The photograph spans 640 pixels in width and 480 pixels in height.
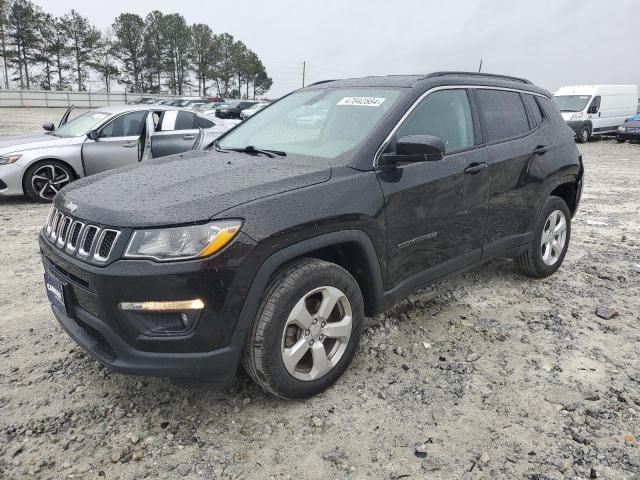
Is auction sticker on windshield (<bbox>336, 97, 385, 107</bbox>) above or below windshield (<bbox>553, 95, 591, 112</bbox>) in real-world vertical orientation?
below

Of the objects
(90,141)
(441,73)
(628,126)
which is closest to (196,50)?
(628,126)

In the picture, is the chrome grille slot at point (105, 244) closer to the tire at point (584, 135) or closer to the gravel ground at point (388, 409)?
the gravel ground at point (388, 409)

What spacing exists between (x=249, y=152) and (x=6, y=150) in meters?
5.57

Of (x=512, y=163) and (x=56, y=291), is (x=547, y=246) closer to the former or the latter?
(x=512, y=163)

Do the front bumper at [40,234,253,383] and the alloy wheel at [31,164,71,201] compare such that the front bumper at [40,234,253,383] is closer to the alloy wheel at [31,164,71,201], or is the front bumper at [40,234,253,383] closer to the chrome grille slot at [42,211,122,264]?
the chrome grille slot at [42,211,122,264]

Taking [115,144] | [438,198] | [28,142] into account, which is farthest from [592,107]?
[438,198]

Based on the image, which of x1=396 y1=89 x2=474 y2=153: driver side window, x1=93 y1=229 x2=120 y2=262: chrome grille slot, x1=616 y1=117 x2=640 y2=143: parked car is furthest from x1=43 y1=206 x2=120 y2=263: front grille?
x1=616 y1=117 x2=640 y2=143: parked car

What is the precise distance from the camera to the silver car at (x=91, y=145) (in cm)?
707

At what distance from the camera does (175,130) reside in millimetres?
8062

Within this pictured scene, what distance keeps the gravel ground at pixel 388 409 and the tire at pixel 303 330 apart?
7.4 inches

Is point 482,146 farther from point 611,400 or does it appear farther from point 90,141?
point 90,141

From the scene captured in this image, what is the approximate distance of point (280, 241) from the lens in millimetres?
2359

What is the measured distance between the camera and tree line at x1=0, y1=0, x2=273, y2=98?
2274 inches

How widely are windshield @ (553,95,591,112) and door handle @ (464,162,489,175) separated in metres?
18.5
